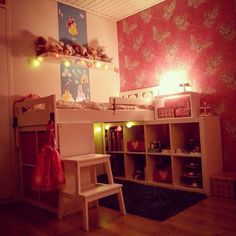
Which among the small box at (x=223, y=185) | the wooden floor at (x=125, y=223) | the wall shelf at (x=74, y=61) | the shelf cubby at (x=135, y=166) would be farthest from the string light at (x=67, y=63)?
the small box at (x=223, y=185)

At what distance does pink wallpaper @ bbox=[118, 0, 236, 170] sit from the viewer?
3.04 meters

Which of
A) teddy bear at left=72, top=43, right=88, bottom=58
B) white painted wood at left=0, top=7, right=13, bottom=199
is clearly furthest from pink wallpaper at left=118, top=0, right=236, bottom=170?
white painted wood at left=0, top=7, right=13, bottom=199

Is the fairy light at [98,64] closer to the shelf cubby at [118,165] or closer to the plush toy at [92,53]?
the plush toy at [92,53]

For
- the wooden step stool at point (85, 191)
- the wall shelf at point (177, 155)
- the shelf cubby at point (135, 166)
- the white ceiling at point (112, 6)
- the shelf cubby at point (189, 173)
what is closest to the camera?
the wooden step stool at point (85, 191)

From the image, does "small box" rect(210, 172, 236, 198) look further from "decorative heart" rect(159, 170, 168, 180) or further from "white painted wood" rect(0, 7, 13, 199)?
"white painted wood" rect(0, 7, 13, 199)

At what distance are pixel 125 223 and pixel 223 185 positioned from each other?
1.15 m

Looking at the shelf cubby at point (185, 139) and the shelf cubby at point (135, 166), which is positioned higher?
the shelf cubby at point (185, 139)

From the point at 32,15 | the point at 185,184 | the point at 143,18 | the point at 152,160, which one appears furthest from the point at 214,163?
the point at 32,15

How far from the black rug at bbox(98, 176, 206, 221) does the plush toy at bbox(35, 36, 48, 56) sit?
75.3 inches

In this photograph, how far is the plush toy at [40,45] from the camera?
3.23 m

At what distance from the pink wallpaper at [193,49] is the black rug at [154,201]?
78cm

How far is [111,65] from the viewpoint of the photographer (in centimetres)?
397

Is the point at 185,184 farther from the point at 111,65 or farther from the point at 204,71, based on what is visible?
the point at 111,65

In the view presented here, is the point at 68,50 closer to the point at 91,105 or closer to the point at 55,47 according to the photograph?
the point at 55,47
